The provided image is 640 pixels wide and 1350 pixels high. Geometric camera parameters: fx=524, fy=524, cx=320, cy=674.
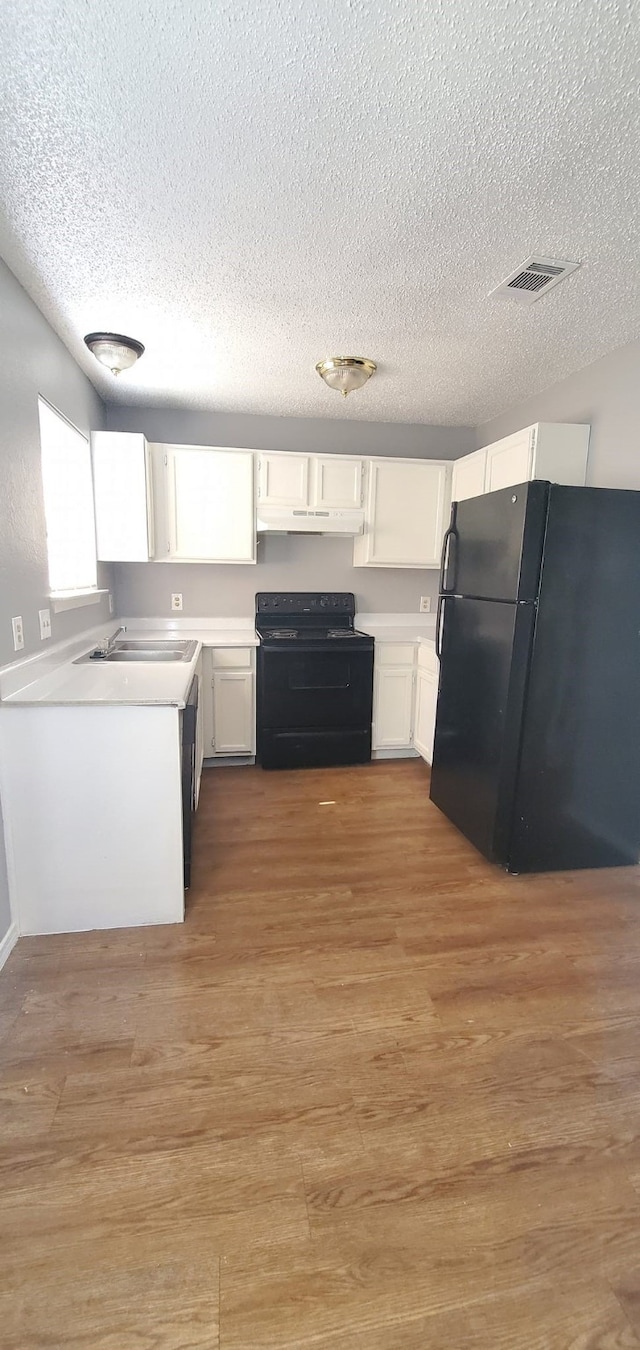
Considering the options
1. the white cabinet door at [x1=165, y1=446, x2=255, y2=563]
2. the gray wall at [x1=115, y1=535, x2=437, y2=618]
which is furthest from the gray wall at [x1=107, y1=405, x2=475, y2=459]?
the gray wall at [x1=115, y1=535, x2=437, y2=618]

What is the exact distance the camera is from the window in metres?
2.40

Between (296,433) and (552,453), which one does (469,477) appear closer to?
(552,453)

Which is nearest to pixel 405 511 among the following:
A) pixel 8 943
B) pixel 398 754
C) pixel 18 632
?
pixel 398 754

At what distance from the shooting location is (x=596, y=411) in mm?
2570

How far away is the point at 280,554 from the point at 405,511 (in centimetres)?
91

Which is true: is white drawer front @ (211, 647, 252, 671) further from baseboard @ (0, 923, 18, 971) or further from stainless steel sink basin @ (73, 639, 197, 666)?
baseboard @ (0, 923, 18, 971)

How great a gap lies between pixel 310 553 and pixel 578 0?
2.88 meters

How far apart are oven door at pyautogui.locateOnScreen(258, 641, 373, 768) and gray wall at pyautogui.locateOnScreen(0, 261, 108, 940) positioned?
4.43 ft

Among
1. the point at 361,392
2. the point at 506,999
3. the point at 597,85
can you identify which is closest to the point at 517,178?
the point at 597,85

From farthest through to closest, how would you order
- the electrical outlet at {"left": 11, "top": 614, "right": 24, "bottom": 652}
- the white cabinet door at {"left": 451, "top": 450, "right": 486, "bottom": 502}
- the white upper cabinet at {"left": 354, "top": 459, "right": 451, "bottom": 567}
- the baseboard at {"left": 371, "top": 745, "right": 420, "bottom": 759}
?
the baseboard at {"left": 371, "top": 745, "right": 420, "bottom": 759}
the white upper cabinet at {"left": 354, "top": 459, "right": 451, "bottom": 567}
the white cabinet door at {"left": 451, "top": 450, "right": 486, "bottom": 502}
the electrical outlet at {"left": 11, "top": 614, "right": 24, "bottom": 652}

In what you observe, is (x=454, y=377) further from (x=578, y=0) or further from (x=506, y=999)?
(x=506, y=999)

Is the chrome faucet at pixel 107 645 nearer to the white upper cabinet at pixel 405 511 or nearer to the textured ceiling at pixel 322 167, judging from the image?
the textured ceiling at pixel 322 167

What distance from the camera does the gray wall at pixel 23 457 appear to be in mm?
1771

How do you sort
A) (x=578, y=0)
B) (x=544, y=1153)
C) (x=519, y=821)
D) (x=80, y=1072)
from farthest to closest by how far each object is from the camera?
(x=519, y=821), (x=80, y=1072), (x=544, y=1153), (x=578, y=0)
